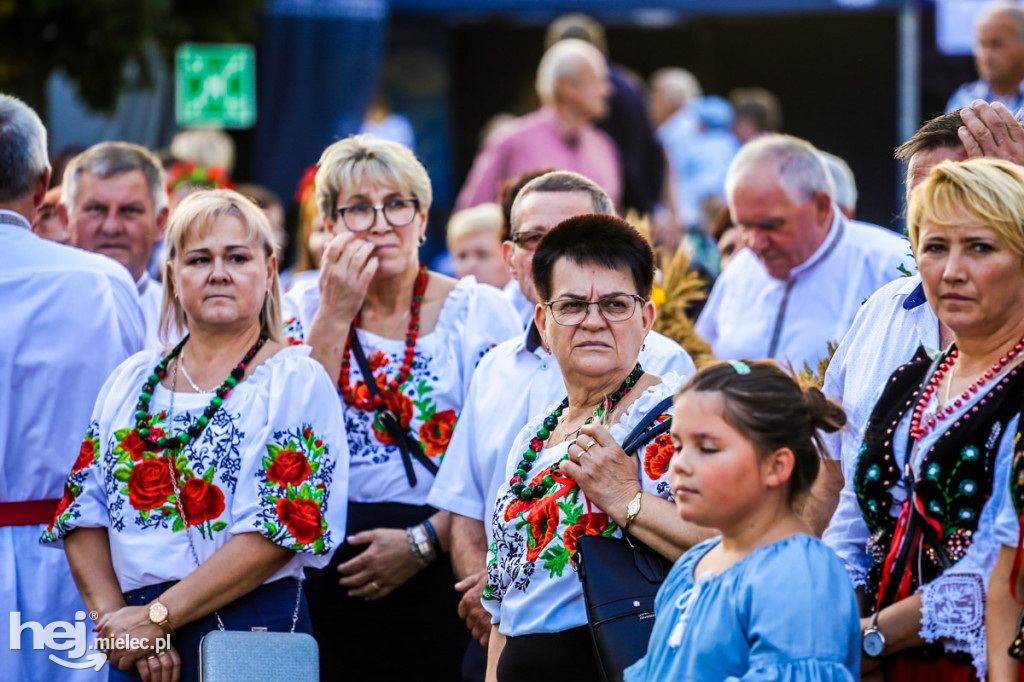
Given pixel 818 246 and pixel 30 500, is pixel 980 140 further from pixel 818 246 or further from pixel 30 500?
pixel 30 500

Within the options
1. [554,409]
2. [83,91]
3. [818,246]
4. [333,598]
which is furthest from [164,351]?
[83,91]

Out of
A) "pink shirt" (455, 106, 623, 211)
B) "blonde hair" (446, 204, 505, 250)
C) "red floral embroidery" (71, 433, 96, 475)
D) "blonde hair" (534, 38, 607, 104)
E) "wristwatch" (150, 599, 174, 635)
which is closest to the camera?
"wristwatch" (150, 599, 174, 635)

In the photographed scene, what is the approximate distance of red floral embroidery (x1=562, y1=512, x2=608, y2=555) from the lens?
311 cm

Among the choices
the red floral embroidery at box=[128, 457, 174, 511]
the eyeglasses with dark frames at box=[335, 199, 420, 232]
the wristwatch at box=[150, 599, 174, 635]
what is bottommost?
the wristwatch at box=[150, 599, 174, 635]

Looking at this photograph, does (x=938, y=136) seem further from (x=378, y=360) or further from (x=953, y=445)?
(x=378, y=360)

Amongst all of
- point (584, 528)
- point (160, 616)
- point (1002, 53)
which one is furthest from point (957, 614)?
point (1002, 53)

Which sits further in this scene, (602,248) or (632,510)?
(602,248)

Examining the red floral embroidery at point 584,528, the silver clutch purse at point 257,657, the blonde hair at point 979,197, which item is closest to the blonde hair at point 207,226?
the silver clutch purse at point 257,657

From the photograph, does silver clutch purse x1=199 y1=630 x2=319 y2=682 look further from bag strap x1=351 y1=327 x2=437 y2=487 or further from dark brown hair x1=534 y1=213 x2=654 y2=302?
dark brown hair x1=534 y1=213 x2=654 y2=302

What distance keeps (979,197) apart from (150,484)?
2.38 meters

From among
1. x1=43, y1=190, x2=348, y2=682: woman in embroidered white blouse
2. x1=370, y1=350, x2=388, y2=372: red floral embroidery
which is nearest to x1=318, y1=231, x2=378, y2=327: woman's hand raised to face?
x1=370, y1=350, x2=388, y2=372: red floral embroidery

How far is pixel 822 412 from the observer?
2.66 m

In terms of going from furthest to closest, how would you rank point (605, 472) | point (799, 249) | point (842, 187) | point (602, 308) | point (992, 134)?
1. point (842, 187)
2. point (799, 249)
3. point (602, 308)
4. point (992, 134)
5. point (605, 472)

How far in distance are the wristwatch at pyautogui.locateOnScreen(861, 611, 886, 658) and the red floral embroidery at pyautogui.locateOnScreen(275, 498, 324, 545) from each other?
163 cm
